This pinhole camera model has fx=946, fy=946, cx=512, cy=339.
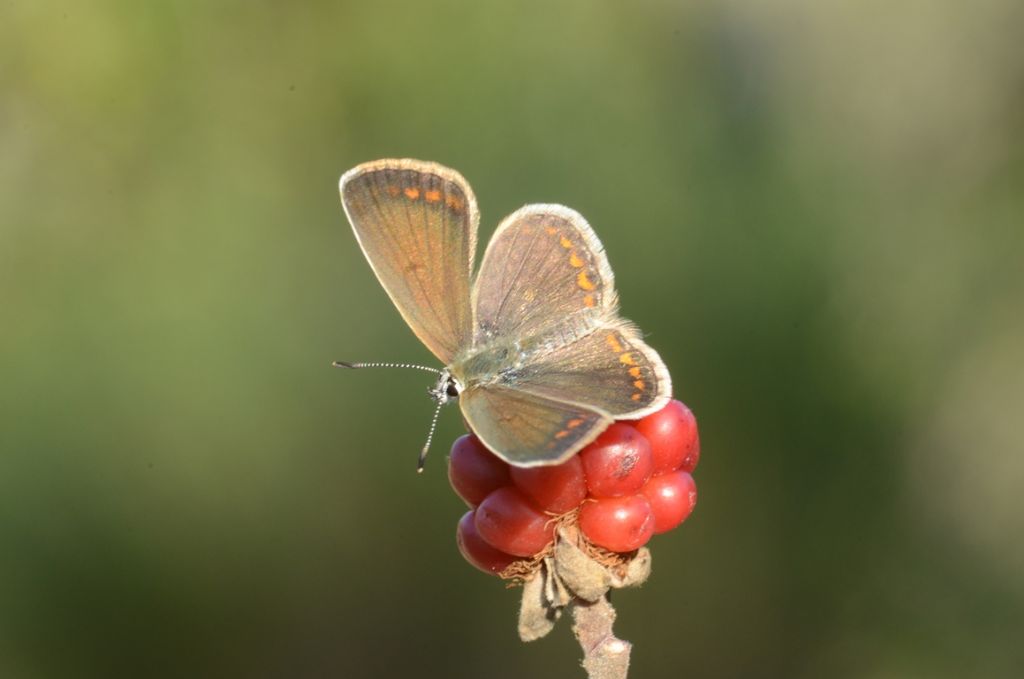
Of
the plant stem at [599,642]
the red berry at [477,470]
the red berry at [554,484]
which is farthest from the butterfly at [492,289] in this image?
the plant stem at [599,642]

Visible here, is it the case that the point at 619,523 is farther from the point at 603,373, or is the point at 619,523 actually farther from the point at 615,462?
the point at 603,373

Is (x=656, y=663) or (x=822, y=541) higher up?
(x=822, y=541)

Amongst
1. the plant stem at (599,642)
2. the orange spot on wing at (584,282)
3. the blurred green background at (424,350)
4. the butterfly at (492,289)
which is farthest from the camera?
the blurred green background at (424,350)

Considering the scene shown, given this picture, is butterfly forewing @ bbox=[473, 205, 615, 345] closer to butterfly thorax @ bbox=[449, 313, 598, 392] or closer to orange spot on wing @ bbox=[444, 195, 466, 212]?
butterfly thorax @ bbox=[449, 313, 598, 392]

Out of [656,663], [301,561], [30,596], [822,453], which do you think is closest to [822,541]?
[822,453]

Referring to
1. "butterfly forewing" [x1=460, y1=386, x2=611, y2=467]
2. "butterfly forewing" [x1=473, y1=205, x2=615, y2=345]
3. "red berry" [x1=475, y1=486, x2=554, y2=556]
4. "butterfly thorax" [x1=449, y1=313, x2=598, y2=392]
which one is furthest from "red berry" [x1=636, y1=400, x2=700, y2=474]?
"butterfly forewing" [x1=473, y1=205, x2=615, y2=345]

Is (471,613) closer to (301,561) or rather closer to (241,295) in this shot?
(301,561)

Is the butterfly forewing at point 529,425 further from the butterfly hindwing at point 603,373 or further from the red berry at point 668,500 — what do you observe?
the red berry at point 668,500
